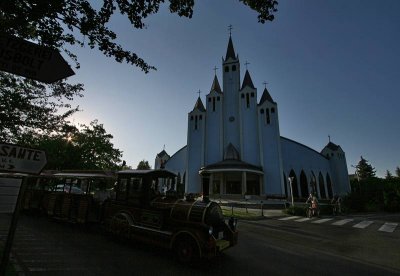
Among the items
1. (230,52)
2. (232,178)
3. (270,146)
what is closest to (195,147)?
(232,178)

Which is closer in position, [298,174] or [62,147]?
[62,147]

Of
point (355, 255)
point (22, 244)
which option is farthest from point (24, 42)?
point (355, 255)

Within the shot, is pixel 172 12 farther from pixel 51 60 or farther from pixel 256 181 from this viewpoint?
pixel 256 181

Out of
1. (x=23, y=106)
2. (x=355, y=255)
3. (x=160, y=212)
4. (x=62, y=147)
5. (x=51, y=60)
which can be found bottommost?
(x=355, y=255)

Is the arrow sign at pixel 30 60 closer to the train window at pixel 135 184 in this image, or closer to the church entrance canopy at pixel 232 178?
the train window at pixel 135 184

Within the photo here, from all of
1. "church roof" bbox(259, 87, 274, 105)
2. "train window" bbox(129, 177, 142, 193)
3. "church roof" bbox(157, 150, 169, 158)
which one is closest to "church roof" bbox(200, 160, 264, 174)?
"church roof" bbox(259, 87, 274, 105)

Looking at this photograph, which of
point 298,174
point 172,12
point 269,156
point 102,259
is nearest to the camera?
point 172,12

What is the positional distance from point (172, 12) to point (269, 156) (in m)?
34.6

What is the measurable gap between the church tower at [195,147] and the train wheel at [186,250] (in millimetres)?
32121

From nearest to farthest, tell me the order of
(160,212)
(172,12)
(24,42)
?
1. (24,42)
2. (172,12)
3. (160,212)

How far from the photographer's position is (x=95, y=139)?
3170cm

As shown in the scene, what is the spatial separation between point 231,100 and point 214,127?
232 inches

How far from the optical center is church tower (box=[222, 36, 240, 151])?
38.8 meters

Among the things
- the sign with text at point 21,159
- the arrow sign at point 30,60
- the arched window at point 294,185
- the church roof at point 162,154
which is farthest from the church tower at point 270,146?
the arrow sign at point 30,60
